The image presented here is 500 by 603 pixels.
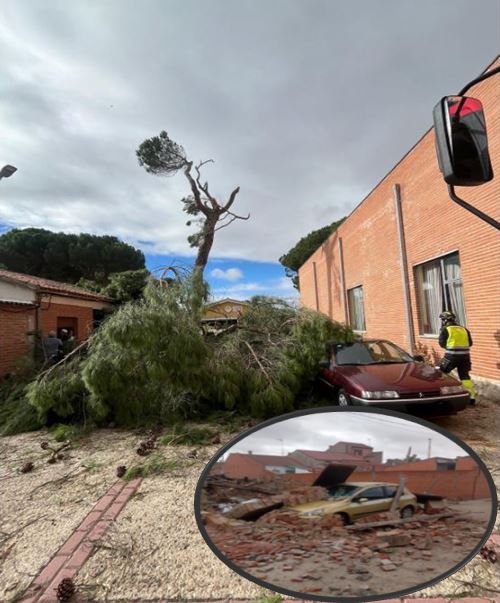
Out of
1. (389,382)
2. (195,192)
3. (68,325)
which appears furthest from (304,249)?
(389,382)

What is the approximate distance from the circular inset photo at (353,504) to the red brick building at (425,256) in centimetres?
757

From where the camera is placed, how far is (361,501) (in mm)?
899

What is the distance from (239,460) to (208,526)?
233 millimetres

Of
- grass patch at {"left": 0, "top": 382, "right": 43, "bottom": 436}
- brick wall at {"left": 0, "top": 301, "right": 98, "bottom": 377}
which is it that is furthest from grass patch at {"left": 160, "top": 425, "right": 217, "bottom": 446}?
brick wall at {"left": 0, "top": 301, "right": 98, "bottom": 377}

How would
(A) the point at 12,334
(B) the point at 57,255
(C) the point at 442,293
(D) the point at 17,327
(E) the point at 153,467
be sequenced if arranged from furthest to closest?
(B) the point at 57,255 → (D) the point at 17,327 → (A) the point at 12,334 → (C) the point at 442,293 → (E) the point at 153,467

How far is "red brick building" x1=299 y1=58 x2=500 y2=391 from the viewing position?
23.7 feet

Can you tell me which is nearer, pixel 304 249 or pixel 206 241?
pixel 206 241

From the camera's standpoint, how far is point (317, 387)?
7359mm

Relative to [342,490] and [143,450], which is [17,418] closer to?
[143,450]

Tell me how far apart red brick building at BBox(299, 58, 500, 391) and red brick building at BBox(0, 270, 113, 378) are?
9.59m

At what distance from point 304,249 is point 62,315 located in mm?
25185

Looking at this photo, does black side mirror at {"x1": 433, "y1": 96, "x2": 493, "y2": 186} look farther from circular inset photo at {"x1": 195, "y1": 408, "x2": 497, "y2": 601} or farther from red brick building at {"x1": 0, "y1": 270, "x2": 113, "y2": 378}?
red brick building at {"x1": 0, "y1": 270, "x2": 113, "y2": 378}

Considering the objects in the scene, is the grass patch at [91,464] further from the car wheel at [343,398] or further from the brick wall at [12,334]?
the brick wall at [12,334]

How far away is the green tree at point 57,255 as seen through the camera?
29969mm
